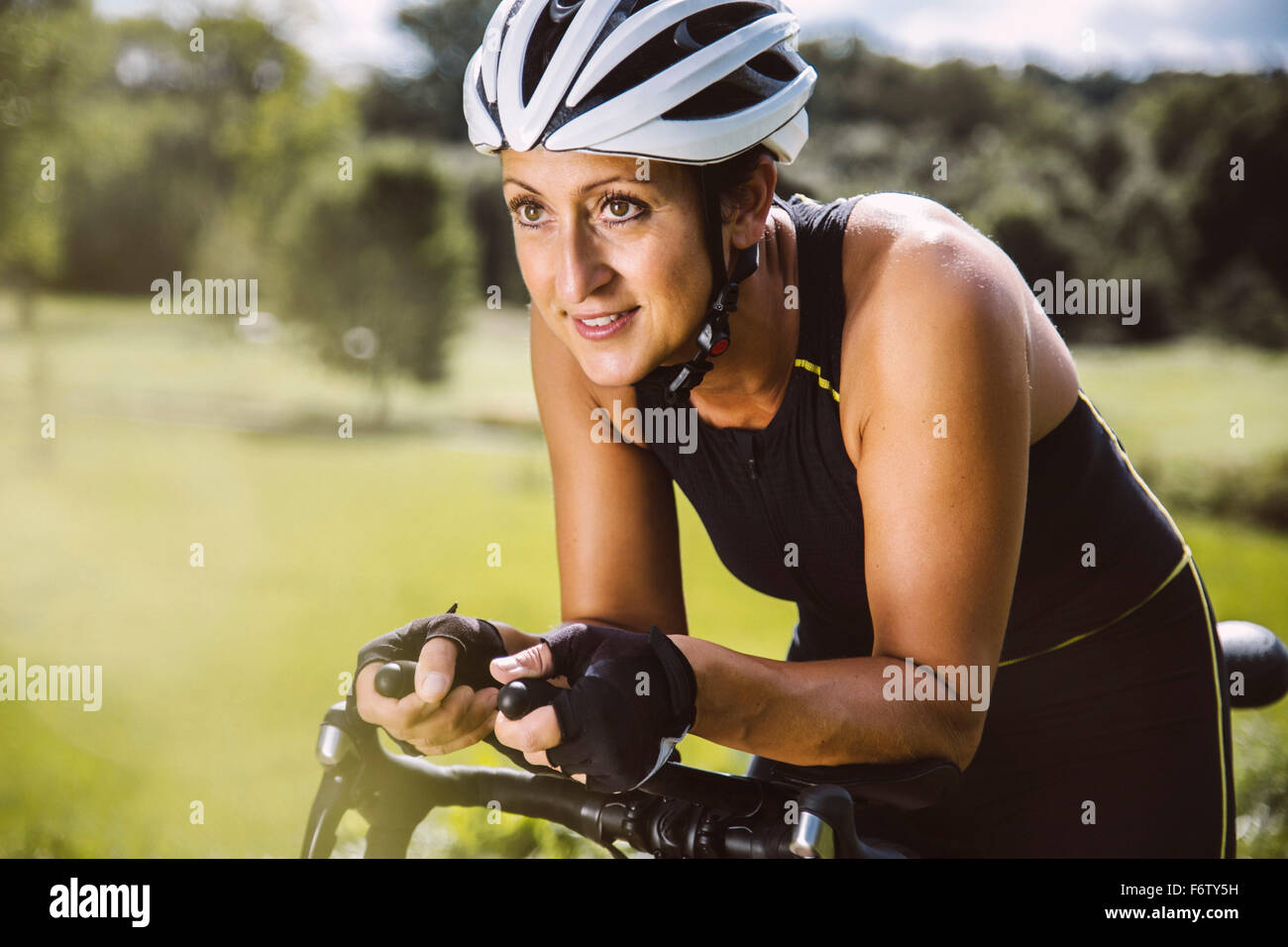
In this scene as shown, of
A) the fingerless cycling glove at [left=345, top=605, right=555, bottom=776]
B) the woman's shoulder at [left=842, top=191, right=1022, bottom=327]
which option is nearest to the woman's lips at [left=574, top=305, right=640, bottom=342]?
the woman's shoulder at [left=842, top=191, right=1022, bottom=327]

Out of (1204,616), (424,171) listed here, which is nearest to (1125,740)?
(1204,616)

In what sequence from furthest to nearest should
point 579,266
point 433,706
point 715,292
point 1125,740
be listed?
1. point 1125,740
2. point 715,292
3. point 579,266
4. point 433,706

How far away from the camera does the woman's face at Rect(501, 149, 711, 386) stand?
4.70 feet

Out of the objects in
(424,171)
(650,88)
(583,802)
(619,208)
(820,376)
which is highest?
(424,171)

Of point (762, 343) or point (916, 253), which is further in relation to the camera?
point (762, 343)

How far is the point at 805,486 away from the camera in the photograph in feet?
5.25

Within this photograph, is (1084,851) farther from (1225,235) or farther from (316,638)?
(1225,235)

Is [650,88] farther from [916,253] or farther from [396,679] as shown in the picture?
[396,679]

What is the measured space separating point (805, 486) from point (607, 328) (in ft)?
1.30

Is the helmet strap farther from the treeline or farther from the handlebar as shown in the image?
the treeline

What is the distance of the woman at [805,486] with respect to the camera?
132 cm

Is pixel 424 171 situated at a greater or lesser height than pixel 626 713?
greater

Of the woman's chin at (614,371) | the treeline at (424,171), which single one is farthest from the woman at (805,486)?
the treeline at (424,171)

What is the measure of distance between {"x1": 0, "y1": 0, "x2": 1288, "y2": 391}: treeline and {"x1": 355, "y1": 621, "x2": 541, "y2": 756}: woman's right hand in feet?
15.3
